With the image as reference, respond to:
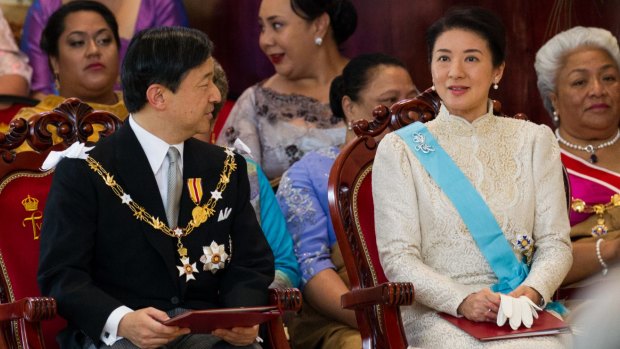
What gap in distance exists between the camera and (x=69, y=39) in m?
4.18

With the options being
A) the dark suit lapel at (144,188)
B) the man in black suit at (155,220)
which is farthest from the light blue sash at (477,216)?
the dark suit lapel at (144,188)

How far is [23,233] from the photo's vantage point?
9.11ft

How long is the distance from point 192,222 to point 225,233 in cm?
10

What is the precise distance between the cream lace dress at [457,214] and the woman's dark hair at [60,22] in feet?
6.03

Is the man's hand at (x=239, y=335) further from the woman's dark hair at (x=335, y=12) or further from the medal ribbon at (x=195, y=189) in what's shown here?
the woman's dark hair at (x=335, y=12)

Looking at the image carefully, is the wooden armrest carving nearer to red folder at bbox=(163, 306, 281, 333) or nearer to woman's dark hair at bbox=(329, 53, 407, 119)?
red folder at bbox=(163, 306, 281, 333)

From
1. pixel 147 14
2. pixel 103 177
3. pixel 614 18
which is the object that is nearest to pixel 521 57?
pixel 614 18

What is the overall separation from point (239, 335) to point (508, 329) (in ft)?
2.16

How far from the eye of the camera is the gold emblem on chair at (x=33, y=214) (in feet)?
9.16

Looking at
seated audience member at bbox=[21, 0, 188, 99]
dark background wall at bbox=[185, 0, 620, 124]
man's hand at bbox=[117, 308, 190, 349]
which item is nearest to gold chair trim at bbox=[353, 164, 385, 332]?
man's hand at bbox=[117, 308, 190, 349]

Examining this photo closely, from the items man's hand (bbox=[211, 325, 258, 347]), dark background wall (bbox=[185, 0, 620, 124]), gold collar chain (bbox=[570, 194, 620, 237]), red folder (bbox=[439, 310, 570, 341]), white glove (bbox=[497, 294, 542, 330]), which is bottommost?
red folder (bbox=[439, 310, 570, 341])

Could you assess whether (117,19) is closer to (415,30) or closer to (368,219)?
(415,30)

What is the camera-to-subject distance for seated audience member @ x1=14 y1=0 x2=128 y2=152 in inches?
163

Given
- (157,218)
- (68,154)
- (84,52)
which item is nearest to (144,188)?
(157,218)
